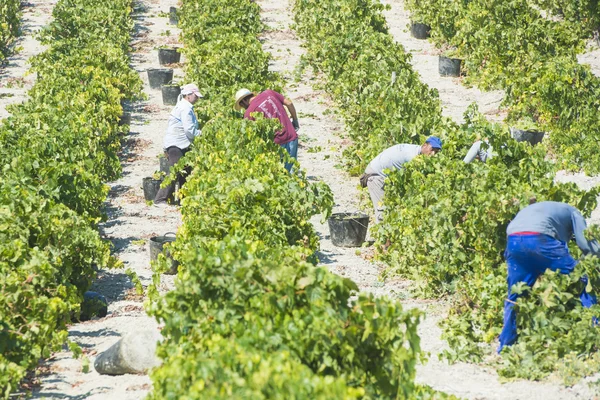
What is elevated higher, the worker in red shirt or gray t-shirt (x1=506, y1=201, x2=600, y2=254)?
gray t-shirt (x1=506, y1=201, x2=600, y2=254)

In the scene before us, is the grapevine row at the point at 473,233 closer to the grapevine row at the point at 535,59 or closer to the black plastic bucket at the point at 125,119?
the grapevine row at the point at 535,59

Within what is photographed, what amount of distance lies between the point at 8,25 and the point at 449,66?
8982 millimetres

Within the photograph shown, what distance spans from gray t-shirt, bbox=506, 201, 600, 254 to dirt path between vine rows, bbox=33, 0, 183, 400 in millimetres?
2719

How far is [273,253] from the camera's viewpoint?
6215 mm

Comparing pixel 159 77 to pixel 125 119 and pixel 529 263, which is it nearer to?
pixel 125 119

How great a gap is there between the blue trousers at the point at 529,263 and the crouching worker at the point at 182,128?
199 inches

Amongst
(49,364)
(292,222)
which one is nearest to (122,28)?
(292,222)

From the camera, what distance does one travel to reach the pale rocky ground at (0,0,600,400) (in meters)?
6.53

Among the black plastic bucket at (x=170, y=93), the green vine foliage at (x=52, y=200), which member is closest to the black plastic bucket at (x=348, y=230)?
the green vine foliage at (x=52, y=200)

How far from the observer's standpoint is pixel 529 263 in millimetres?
6770

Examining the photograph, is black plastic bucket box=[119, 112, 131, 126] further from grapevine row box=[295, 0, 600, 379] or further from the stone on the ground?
the stone on the ground

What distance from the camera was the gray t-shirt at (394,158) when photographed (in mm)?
9797

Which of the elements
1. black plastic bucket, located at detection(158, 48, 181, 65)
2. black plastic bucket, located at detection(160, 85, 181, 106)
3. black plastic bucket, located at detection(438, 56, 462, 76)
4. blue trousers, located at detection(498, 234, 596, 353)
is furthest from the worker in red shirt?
black plastic bucket, located at detection(158, 48, 181, 65)

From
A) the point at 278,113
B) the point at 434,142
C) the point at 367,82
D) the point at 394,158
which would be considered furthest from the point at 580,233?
the point at 367,82
